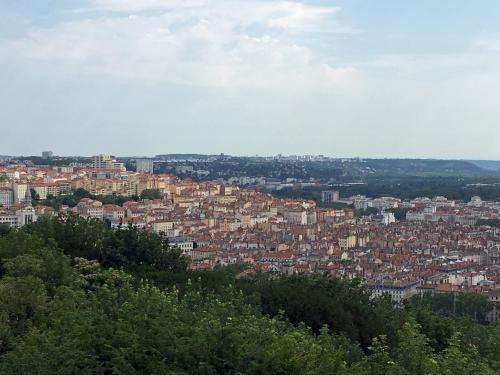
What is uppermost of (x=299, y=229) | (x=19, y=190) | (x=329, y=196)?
(x=19, y=190)

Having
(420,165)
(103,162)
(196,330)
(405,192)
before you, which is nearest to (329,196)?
(405,192)

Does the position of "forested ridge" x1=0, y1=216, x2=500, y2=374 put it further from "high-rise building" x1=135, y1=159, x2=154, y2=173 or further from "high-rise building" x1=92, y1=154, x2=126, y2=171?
"high-rise building" x1=135, y1=159, x2=154, y2=173

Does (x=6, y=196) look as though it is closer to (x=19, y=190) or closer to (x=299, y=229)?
(x=19, y=190)

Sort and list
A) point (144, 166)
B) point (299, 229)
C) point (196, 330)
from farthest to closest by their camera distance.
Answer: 1. point (144, 166)
2. point (299, 229)
3. point (196, 330)

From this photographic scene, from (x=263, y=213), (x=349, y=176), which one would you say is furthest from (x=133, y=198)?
(x=349, y=176)

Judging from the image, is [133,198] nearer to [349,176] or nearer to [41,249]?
[41,249]

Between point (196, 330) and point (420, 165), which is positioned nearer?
point (196, 330)

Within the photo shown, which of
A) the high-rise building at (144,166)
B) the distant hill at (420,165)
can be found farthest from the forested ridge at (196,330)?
the distant hill at (420,165)
